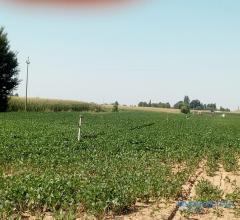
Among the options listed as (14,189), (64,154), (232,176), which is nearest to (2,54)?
(64,154)

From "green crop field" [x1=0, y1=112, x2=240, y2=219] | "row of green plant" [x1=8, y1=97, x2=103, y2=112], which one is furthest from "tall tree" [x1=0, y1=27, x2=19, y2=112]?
"green crop field" [x1=0, y1=112, x2=240, y2=219]

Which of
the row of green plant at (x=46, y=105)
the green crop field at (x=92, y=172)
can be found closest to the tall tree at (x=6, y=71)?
the row of green plant at (x=46, y=105)

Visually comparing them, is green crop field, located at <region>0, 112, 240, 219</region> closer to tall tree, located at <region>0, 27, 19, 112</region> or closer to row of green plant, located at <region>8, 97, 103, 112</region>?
tall tree, located at <region>0, 27, 19, 112</region>

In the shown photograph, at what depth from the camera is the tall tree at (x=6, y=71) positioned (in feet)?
191

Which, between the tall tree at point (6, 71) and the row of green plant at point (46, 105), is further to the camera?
the row of green plant at point (46, 105)

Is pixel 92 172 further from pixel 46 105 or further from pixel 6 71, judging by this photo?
pixel 46 105

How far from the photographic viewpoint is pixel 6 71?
59.0 m

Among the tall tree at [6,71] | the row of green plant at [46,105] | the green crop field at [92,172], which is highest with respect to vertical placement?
the tall tree at [6,71]

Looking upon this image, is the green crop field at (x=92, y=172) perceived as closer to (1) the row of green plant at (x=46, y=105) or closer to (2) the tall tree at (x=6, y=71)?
(2) the tall tree at (x=6, y=71)

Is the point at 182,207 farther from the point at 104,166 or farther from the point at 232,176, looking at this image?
the point at 232,176

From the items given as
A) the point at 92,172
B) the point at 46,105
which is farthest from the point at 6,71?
the point at 92,172

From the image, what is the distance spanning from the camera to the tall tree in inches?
2288

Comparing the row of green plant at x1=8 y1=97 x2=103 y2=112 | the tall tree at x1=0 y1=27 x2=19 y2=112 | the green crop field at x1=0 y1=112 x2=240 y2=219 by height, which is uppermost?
the tall tree at x1=0 y1=27 x2=19 y2=112

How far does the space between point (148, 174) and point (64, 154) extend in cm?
486
